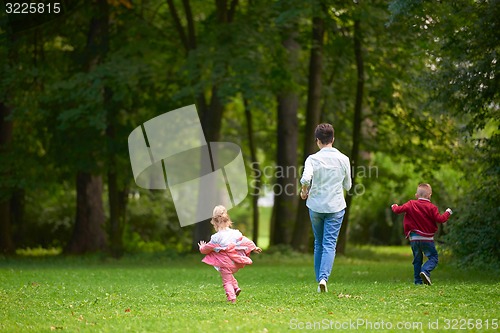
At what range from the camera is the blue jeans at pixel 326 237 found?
11195 mm

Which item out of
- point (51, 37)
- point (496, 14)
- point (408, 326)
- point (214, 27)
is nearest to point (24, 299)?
point (408, 326)

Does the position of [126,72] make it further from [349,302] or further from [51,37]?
[349,302]

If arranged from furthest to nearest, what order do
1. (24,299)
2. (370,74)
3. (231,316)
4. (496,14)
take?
(370,74), (496,14), (24,299), (231,316)

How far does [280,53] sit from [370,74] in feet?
10.00

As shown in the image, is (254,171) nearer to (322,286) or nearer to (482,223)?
(482,223)

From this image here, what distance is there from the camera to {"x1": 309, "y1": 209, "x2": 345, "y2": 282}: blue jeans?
11.2m

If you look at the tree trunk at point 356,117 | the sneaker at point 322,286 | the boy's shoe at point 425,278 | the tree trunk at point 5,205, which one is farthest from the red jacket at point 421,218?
the tree trunk at point 5,205

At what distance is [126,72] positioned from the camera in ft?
73.4

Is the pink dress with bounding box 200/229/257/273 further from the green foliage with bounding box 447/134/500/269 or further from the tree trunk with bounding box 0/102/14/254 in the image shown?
the tree trunk with bounding box 0/102/14/254

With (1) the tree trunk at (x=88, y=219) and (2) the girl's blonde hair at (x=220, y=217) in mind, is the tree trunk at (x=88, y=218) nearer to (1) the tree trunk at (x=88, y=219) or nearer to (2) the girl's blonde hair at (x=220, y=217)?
(1) the tree trunk at (x=88, y=219)

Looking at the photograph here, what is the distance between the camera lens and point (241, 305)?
33.5ft

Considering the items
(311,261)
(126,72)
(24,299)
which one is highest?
(126,72)

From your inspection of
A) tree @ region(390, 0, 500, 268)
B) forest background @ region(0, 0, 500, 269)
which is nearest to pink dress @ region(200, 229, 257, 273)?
tree @ region(390, 0, 500, 268)

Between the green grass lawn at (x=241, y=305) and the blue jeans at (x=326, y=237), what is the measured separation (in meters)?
0.35
